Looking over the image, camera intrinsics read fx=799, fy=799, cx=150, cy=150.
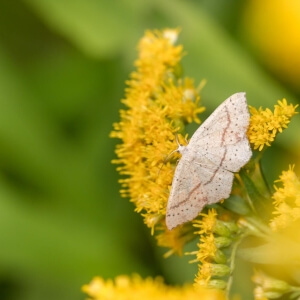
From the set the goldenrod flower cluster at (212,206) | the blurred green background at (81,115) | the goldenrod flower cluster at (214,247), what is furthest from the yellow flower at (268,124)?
the blurred green background at (81,115)

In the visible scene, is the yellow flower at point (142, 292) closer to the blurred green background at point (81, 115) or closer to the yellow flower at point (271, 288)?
the yellow flower at point (271, 288)

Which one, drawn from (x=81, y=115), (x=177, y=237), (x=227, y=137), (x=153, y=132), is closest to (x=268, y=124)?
(x=227, y=137)

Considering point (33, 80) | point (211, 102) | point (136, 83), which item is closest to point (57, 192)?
point (33, 80)

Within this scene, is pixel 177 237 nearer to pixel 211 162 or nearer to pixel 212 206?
pixel 212 206

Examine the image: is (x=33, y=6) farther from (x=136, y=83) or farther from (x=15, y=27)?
(x=136, y=83)

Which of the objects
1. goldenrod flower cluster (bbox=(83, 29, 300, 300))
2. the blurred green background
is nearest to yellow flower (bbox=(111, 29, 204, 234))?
goldenrod flower cluster (bbox=(83, 29, 300, 300))

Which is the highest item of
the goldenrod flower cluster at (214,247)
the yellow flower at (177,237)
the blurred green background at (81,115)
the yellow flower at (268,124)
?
the blurred green background at (81,115)
